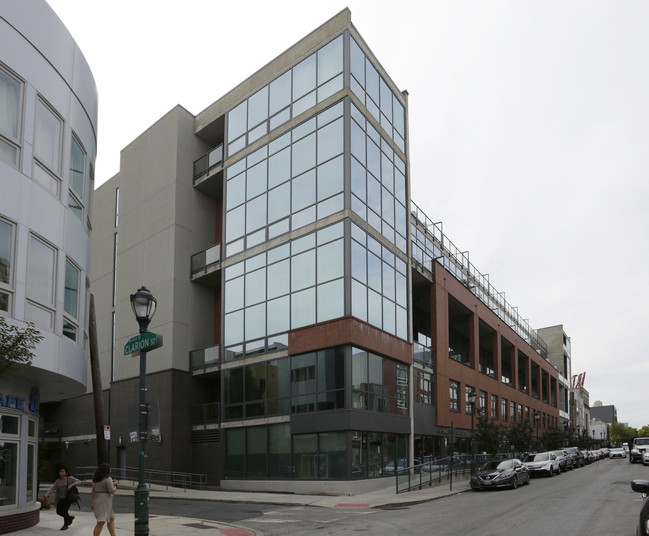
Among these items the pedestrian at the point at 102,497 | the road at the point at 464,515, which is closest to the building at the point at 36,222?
the pedestrian at the point at 102,497

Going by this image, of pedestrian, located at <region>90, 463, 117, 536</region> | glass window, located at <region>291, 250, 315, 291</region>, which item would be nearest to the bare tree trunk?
glass window, located at <region>291, 250, 315, 291</region>

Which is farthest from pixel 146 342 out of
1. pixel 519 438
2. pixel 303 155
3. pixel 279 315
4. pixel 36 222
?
pixel 519 438

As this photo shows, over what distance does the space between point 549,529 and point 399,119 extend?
1039 inches

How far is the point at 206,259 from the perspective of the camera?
35.9 m

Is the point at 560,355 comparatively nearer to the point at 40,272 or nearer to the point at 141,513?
the point at 40,272

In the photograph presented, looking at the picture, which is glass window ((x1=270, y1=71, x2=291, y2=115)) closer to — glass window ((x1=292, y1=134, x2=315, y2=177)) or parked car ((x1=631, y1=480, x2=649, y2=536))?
glass window ((x1=292, y1=134, x2=315, y2=177))

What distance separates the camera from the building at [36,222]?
13.4 metres

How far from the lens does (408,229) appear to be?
116ft

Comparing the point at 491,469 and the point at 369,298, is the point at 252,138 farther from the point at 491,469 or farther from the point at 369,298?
the point at 491,469

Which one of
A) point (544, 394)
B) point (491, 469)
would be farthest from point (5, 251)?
point (544, 394)

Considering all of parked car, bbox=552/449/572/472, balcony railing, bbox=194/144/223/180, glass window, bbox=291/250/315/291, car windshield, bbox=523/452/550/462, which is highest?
balcony railing, bbox=194/144/223/180

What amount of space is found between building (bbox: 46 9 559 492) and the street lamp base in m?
16.3

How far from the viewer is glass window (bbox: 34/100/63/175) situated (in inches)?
571

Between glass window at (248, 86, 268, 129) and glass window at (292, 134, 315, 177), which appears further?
glass window at (248, 86, 268, 129)
